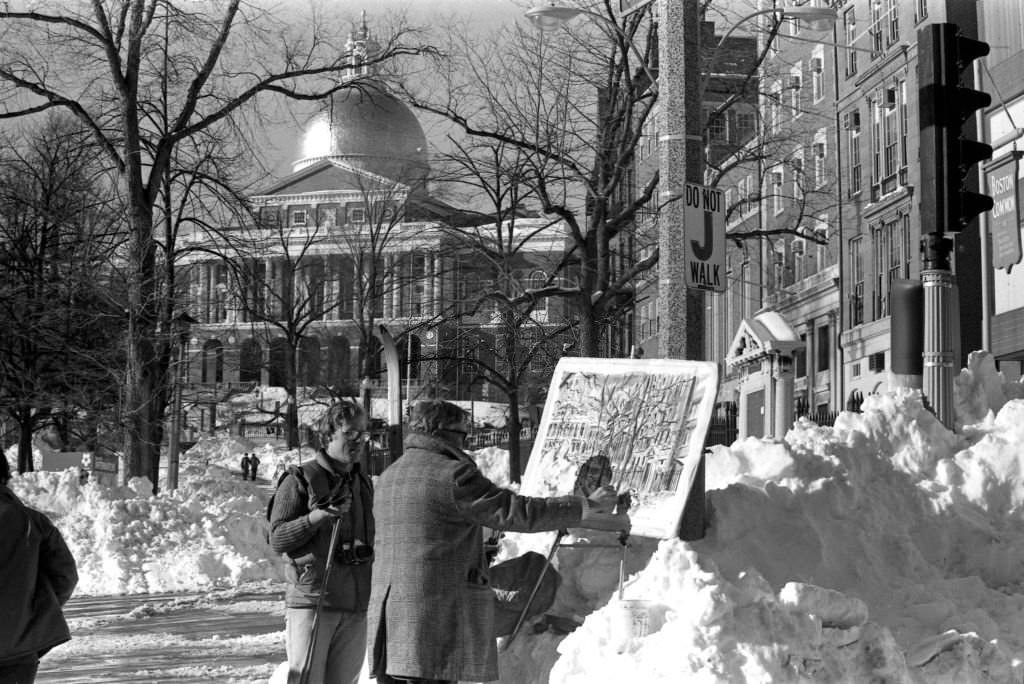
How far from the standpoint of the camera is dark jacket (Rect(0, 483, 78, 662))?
5.81 metres

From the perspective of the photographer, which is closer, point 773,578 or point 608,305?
point 773,578

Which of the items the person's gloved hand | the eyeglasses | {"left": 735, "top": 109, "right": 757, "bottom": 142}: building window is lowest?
the person's gloved hand

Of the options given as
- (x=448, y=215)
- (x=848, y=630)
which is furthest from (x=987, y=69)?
(x=848, y=630)

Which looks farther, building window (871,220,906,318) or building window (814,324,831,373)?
building window (814,324,831,373)

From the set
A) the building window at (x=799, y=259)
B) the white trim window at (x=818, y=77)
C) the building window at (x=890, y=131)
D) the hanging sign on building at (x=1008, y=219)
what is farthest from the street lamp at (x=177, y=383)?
the white trim window at (x=818, y=77)

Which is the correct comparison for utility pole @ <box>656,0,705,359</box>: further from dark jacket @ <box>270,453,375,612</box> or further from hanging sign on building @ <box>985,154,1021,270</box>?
hanging sign on building @ <box>985,154,1021,270</box>

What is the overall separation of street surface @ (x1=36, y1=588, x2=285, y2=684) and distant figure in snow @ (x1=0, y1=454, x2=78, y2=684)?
14.1 feet

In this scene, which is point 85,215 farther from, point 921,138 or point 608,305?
point 921,138

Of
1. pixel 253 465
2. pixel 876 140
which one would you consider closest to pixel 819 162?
pixel 876 140

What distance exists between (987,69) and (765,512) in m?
24.4

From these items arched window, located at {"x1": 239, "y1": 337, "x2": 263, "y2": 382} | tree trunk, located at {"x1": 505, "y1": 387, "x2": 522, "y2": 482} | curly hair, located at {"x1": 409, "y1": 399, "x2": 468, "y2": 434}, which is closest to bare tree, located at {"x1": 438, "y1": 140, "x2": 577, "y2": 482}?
tree trunk, located at {"x1": 505, "y1": 387, "x2": 522, "y2": 482}

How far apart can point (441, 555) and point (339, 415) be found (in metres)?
1.28

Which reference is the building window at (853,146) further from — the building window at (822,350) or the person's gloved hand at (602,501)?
the person's gloved hand at (602,501)

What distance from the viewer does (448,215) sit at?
93.0ft
